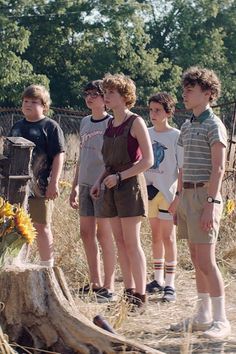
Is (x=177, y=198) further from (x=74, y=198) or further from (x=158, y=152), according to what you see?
(x=74, y=198)

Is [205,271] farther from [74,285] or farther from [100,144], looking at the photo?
[74,285]

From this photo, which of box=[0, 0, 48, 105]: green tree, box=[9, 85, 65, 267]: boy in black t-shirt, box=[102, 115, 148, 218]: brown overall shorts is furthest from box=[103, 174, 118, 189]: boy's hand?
box=[0, 0, 48, 105]: green tree

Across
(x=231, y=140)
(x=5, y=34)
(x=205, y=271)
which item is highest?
(x=5, y=34)

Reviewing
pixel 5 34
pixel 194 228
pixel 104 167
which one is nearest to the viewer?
pixel 194 228

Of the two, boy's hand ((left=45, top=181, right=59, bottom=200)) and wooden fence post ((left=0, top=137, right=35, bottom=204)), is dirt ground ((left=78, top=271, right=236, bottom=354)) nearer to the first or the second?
wooden fence post ((left=0, top=137, right=35, bottom=204))

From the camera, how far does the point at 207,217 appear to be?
5.10m

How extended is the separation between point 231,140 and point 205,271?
16.2 feet

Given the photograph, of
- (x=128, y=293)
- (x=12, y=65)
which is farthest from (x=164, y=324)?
(x=12, y=65)

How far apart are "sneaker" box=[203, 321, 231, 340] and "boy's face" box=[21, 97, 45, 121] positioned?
2.25 meters

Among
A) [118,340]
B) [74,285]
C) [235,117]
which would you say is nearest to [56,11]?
[235,117]

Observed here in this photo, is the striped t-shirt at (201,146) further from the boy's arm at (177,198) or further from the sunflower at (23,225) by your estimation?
the sunflower at (23,225)

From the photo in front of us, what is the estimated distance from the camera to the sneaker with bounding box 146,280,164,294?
683 centimetres

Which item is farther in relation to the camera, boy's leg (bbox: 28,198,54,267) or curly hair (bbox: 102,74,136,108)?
boy's leg (bbox: 28,198,54,267)

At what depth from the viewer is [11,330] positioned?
4.53m
